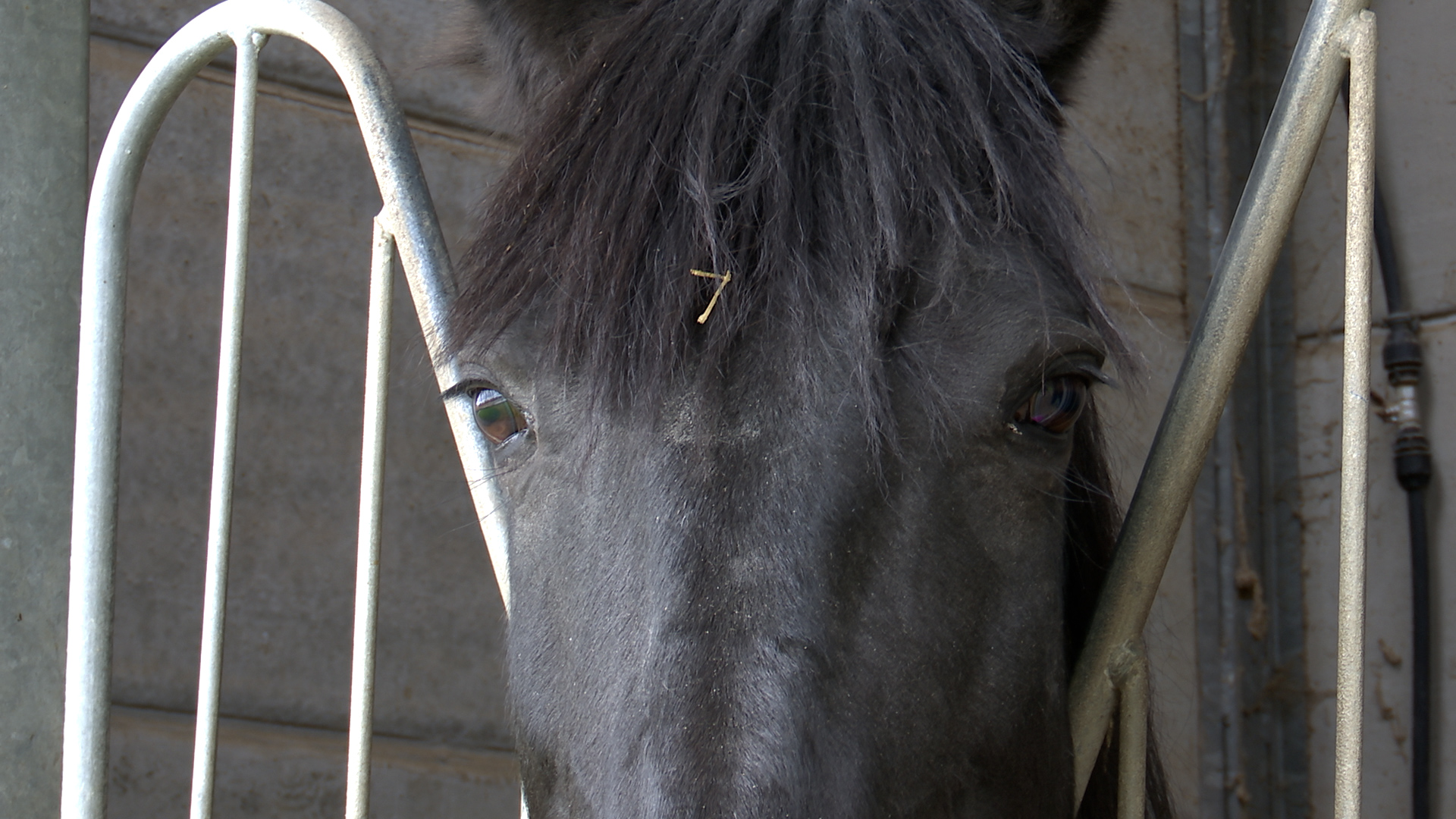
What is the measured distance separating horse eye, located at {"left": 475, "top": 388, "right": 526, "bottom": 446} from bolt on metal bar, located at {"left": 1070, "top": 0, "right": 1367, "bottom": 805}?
0.51 metres

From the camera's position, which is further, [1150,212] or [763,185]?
[1150,212]

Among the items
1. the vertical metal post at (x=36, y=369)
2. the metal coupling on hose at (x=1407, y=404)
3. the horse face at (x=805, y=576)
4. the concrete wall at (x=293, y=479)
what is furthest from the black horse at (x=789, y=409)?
the metal coupling on hose at (x=1407, y=404)

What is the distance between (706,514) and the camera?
0.85 m

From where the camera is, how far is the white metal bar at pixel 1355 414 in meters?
0.90

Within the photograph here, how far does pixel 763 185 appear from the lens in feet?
3.17

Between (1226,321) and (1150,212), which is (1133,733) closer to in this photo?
(1226,321)

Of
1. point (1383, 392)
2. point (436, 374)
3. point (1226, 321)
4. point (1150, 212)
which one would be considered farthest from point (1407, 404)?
point (436, 374)

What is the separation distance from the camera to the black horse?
81 centimetres

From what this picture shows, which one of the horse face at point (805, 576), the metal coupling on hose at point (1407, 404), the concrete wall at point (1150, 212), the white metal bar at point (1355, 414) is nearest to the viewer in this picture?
A: the horse face at point (805, 576)

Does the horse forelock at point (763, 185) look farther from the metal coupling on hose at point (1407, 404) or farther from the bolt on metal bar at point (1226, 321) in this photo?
the metal coupling on hose at point (1407, 404)

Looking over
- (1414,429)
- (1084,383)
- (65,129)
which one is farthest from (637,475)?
(1414,429)

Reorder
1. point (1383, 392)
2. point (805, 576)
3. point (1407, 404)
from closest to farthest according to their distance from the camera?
1. point (805, 576)
2. point (1407, 404)
3. point (1383, 392)

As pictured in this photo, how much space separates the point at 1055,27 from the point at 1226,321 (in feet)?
1.24

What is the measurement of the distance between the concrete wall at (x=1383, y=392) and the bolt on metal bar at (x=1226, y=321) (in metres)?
2.31
